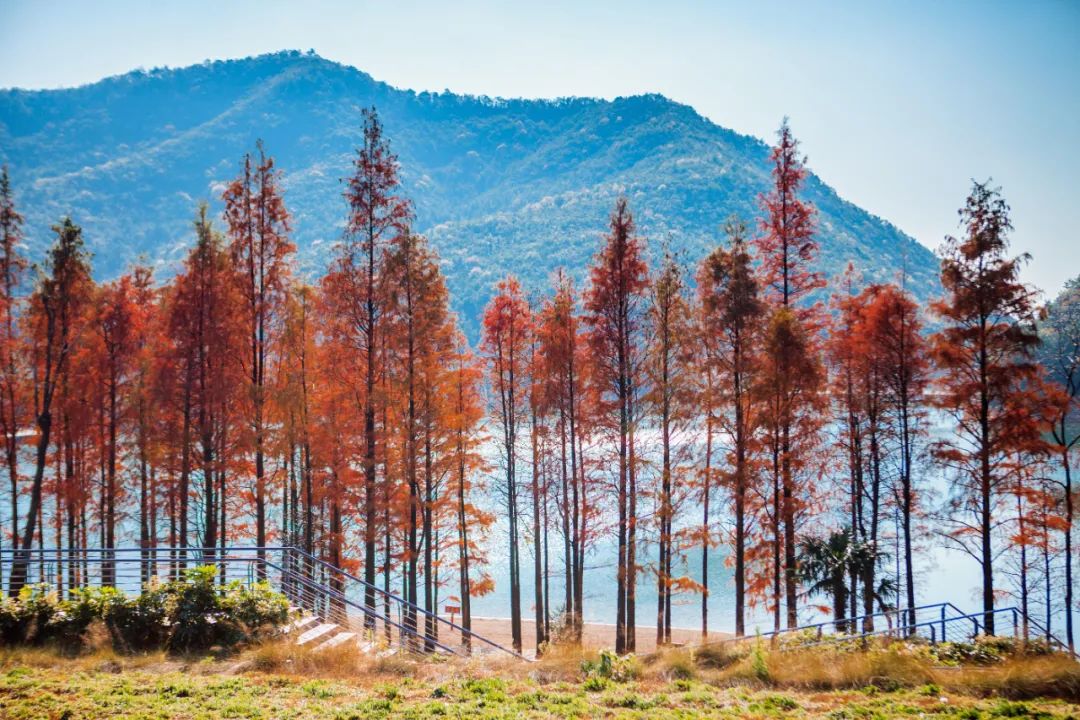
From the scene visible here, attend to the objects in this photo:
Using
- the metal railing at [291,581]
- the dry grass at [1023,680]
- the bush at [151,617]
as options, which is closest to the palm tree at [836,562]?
the dry grass at [1023,680]

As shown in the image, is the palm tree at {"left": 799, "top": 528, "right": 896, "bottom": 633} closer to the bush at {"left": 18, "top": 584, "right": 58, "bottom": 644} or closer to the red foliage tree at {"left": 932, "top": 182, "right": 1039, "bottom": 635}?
the red foliage tree at {"left": 932, "top": 182, "right": 1039, "bottom": 635}

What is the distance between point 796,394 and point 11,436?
24.5 meters

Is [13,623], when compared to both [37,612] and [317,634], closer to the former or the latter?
[37,612]

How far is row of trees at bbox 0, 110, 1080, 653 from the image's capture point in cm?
1822

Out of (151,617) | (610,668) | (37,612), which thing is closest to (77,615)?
(37,612)

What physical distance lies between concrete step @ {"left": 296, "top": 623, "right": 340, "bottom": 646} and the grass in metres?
0.81

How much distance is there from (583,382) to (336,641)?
37.3 ft

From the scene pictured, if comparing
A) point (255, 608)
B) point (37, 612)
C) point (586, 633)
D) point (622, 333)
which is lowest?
point (586, 633)

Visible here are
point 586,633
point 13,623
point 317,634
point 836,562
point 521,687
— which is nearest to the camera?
point 521,687

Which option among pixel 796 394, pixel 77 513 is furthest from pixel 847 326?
pixel 77 513

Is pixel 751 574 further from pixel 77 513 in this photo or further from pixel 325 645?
pixel 77 513

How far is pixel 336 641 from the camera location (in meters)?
11.6

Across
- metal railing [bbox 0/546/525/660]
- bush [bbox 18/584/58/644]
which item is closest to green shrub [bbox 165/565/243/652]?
metal railing [bbox 0/546/525/660]

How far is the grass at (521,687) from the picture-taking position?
7785 mm
